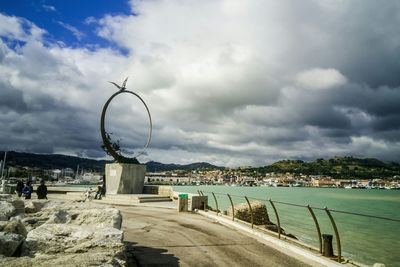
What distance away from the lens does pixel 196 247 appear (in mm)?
10180

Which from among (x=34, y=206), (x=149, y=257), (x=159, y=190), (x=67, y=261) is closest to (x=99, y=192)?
(x=159, y=190)

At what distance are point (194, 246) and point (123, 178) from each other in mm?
18854

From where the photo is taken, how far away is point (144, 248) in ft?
32.5

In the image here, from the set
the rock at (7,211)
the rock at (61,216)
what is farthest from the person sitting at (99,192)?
the rock at (7,211)

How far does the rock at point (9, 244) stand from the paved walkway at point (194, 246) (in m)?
3.69

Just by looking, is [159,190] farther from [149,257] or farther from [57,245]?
[57,245]

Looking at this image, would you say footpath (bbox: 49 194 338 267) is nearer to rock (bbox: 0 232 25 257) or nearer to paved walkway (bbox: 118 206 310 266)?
paved walkway (bbox: 118 206 310 266)

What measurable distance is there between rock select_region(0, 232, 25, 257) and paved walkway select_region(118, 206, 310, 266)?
3.69 meters

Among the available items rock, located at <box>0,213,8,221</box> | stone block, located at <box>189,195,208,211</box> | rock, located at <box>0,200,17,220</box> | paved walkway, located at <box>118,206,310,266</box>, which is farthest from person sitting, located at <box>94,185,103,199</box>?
rock, located at <box>0,213,8,221</box>

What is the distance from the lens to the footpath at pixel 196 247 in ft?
28.5

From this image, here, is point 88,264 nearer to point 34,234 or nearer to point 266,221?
point 34,234

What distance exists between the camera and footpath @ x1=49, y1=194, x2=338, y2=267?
868cm

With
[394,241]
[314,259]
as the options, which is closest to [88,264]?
[314,259]

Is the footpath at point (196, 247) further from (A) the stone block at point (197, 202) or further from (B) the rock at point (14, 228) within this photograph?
(A) the stone block at point (197, 202)
